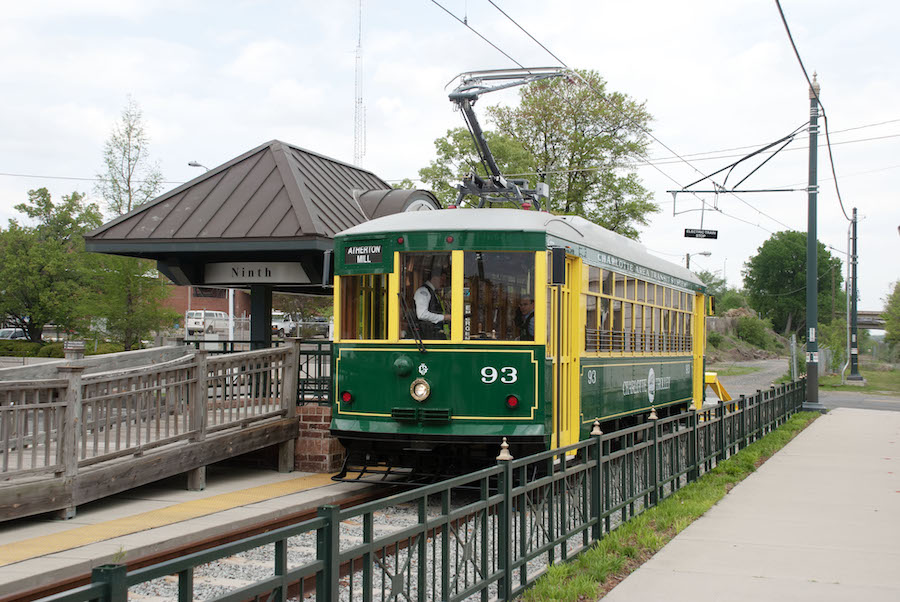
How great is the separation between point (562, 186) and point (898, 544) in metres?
34.7

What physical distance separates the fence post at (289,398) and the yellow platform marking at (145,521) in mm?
833

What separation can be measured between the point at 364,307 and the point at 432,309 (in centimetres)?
88

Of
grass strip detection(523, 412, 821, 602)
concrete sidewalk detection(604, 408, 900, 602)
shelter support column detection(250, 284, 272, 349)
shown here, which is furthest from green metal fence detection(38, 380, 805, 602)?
shelter support column detection(250, 284, 272, 349)

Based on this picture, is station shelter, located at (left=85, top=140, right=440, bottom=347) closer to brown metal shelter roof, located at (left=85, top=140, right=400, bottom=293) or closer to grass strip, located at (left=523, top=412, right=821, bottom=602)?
brown metal shelter roof, located at (left=85, top=140, right=400, bottom=293)

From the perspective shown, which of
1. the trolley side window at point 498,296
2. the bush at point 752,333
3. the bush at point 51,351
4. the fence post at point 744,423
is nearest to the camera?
the trolley side window at point 498,296

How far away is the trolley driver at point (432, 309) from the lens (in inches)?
377

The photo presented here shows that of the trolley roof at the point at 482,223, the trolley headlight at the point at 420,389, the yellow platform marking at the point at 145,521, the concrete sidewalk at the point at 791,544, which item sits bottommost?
the concrete sidewalk at the point at 791,544

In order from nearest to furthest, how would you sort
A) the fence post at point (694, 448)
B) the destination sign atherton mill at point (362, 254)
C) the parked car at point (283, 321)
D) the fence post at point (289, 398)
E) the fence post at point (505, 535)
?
the fence post at point (505, 535) < the destination sign atherton mill at point (362, 254) < the fence post at point (694, 448) < the fence post at point (289, 398) < the parked car at point (283, 321)

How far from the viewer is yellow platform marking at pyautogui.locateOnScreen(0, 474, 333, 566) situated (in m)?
6.74

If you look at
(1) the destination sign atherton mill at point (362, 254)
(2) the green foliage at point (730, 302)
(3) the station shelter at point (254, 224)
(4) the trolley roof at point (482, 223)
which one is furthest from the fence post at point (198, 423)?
(2) the green foliage at point (730, 302)

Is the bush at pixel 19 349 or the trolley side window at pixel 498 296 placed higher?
the trolley side window at pixel 498 296

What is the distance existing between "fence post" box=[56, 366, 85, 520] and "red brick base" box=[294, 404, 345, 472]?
13.0 feet

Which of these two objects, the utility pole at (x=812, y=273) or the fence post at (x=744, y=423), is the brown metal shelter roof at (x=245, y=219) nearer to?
the fence post at (x=744, y=423)

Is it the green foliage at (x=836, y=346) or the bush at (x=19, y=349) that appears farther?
the green foliage at (x=836, y=346)
